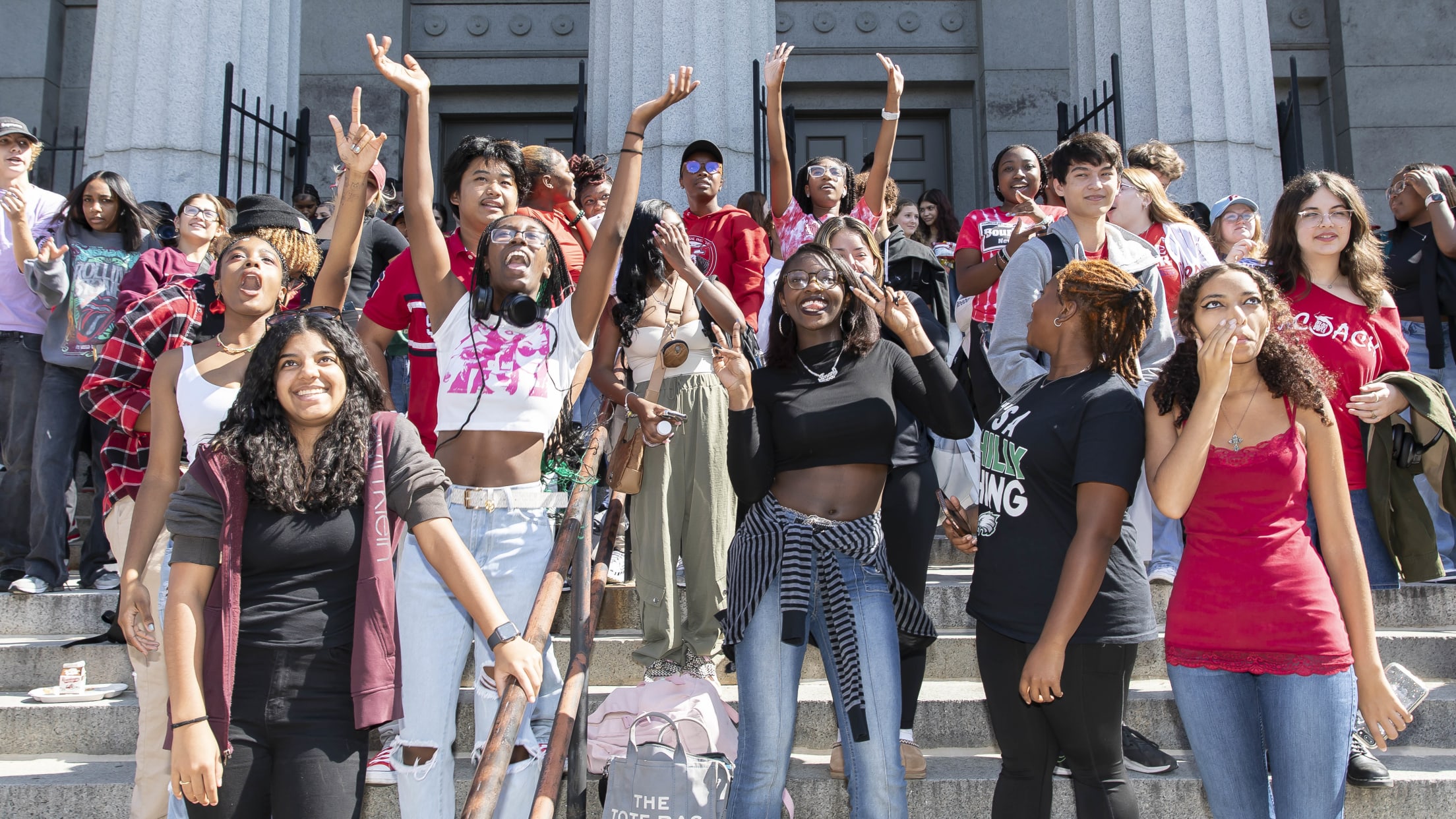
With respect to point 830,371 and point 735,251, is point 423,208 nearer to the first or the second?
point 830,371

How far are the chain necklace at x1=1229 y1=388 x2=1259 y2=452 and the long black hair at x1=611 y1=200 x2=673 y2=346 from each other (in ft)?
7.72

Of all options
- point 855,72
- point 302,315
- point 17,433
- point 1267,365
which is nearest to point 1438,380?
point 1267,365

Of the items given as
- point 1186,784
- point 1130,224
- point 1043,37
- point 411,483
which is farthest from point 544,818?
point 1043,37

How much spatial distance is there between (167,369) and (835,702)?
2.41 m

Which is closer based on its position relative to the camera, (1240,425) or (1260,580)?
(1260,580)

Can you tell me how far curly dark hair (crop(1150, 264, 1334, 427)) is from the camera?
125 inches

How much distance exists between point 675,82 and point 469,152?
998 mm

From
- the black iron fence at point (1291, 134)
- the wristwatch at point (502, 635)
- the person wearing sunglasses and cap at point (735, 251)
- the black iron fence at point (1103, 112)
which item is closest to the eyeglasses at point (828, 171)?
the person wearing sunglasses and cap at point (735, 251)

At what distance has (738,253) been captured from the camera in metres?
5.61

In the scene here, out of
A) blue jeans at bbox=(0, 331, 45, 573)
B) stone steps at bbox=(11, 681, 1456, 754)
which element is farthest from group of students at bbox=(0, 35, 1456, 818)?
blue jeans at bbox=(0, 331, 45, 573)

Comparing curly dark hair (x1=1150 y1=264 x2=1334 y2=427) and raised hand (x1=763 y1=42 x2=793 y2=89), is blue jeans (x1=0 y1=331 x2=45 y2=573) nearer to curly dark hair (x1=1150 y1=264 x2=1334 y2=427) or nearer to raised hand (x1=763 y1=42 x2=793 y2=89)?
raised hand (x1=763 y1=42 x2=793 y2=89)

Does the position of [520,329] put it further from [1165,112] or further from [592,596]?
[1165,112]

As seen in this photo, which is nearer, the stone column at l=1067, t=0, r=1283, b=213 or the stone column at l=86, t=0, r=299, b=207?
the stone column at l=1067, t=0, r=1283, b=213

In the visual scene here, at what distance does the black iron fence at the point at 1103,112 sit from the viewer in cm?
842
